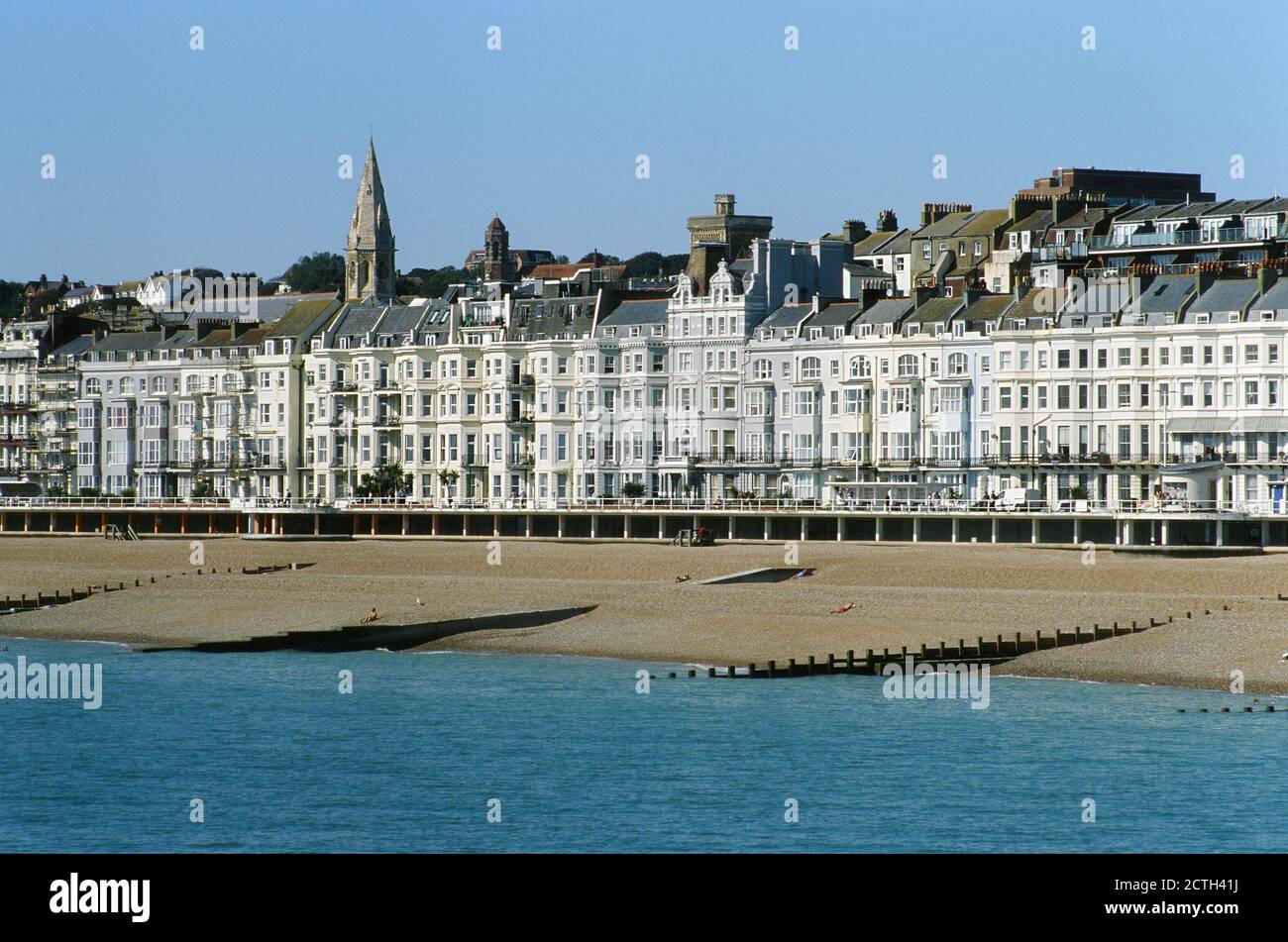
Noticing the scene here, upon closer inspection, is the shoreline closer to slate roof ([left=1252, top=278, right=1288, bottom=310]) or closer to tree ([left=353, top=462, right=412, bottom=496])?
slate roof ([left=1252, top=278, right=1288, bottom=310])

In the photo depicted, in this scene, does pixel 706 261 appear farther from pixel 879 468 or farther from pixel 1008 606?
pixel 1008 606

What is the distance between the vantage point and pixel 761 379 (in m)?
102

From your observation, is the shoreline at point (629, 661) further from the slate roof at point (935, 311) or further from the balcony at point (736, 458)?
the slate roof at point (935, 311)

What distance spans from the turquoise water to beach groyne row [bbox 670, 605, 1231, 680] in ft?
3.00

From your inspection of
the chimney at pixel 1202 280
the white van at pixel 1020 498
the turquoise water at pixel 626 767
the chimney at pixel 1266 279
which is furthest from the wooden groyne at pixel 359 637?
the chimney at pixel 1202 280

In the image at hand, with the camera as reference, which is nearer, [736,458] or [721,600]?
[721,600]

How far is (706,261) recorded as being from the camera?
10856cm

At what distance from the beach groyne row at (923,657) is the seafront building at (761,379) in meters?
28.6

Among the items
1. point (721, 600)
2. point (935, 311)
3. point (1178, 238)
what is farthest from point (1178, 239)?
point (721, 600)

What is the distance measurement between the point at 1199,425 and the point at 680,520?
21693mm

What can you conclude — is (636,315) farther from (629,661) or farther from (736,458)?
(629,661)

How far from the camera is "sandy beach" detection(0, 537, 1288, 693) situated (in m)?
54.6

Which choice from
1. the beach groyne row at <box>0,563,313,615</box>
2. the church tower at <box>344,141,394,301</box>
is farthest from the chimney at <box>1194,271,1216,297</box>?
the church tower at <box>344,141,394,301</box>
